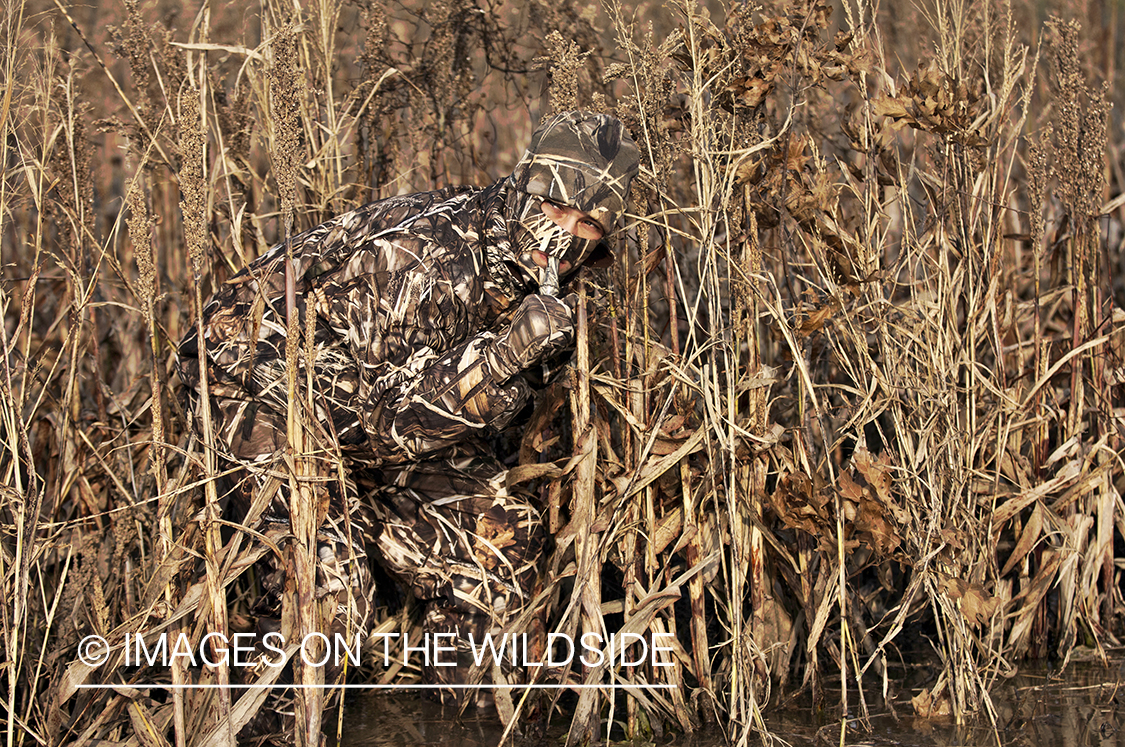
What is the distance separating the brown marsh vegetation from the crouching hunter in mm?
131

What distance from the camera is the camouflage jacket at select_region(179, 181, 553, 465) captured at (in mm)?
2256

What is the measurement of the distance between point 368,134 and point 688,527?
1.75 meters

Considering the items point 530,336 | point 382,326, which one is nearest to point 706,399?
point 530,336

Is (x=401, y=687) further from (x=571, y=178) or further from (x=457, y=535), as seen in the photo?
(x=571, y=178)

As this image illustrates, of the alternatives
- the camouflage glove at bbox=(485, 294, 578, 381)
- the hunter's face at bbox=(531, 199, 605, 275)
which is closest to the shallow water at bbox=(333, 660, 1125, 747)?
the camouflage glove at bbox=(485, 294, 578, 381)

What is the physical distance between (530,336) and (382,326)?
1.31 feet

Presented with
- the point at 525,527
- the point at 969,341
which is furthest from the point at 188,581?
the point at 969,341

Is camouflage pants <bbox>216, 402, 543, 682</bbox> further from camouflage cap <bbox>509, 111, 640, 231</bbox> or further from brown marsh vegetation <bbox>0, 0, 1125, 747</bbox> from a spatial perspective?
camouflage cap <bbox>509, 111, 640, 231</bbox>

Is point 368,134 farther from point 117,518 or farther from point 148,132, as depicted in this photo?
point 117,518

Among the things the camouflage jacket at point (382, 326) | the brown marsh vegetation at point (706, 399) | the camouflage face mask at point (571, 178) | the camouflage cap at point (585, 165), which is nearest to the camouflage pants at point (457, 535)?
the brown marsh vegetation at point (706, 399)

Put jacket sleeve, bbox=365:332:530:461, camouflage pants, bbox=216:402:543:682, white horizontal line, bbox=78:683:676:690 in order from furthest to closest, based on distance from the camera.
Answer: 1. camouflage pants, bbox=216:402:543:682
2. jacket sleeve, bbox=365:332:530:461
3. white horizontal line, bbox=78:683:676:690

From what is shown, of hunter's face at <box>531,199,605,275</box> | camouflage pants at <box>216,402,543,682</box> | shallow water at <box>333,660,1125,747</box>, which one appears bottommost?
shallow water at <box>333,660,1125,747</box>

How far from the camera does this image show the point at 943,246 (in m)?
2.47

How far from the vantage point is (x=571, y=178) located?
7.47 feet
